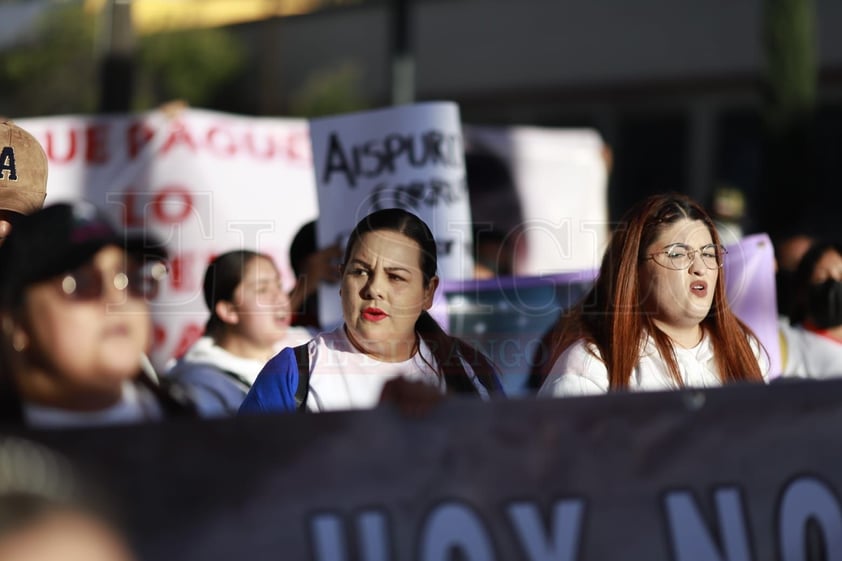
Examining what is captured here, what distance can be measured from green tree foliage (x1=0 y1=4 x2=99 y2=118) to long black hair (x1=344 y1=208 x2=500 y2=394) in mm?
22063

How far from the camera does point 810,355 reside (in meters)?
4.61

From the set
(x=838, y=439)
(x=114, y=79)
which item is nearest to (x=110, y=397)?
(x=838, y=439)

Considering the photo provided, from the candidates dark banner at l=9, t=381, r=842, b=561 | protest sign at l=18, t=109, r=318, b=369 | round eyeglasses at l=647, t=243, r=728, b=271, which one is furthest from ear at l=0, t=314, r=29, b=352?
protest sign at l=18, t=109, r=318, b=369

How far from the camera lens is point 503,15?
22.7 metres

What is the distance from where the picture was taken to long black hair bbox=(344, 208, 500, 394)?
3.10 meters

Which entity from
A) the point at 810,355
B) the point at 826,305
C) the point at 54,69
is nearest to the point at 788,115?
the point at 826,305

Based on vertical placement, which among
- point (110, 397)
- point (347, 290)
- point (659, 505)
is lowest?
point (659, 505)

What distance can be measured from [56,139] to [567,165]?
3168mm

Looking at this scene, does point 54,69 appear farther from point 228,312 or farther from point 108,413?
point 108,413

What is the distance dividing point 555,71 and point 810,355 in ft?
A: 58.8

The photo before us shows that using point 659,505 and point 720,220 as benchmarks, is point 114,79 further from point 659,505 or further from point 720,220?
point 659,505

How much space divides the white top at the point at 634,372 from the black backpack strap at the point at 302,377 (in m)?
0.56

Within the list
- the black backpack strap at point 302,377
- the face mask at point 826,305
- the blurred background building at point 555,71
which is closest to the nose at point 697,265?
the black backpack strap at point 302,377

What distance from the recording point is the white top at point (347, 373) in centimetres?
296
